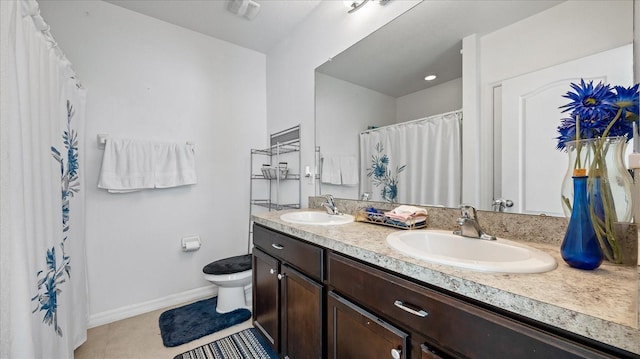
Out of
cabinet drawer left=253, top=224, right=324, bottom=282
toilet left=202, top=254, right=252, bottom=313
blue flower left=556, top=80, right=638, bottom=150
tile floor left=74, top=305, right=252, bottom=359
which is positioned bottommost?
tile floor left=74, top=305, right=252, bottom=359

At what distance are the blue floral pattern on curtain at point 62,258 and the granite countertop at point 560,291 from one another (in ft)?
4.53

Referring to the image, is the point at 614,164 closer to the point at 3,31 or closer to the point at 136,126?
the point at 3,31

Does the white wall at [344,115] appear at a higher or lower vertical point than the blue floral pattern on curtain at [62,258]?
higher

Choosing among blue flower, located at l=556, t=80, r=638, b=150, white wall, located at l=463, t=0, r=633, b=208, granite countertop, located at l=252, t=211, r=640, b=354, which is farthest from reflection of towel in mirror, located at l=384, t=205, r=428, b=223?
blue flower, located at l=556, t=80, r=638, b=150

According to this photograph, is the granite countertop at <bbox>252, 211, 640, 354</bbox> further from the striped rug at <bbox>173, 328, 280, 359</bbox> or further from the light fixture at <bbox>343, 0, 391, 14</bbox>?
the light fixture at <bbox>343, 0, 391, 14</bbox>

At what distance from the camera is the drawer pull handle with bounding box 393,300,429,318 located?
2.24ft

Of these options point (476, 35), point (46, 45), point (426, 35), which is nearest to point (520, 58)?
point (476, 35)

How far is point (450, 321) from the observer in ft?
2.05

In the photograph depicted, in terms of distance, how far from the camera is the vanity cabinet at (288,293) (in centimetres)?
109

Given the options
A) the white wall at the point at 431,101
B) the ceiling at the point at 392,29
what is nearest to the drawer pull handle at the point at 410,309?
the white wall at the point at 431,101

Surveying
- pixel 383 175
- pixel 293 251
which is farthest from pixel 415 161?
pixel 293 251

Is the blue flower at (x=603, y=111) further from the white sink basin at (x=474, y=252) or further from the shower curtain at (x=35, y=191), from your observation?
the shower curtain at (x=35, y=191)

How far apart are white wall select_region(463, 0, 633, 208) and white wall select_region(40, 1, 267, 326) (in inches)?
80.0

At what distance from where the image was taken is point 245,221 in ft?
8.40
